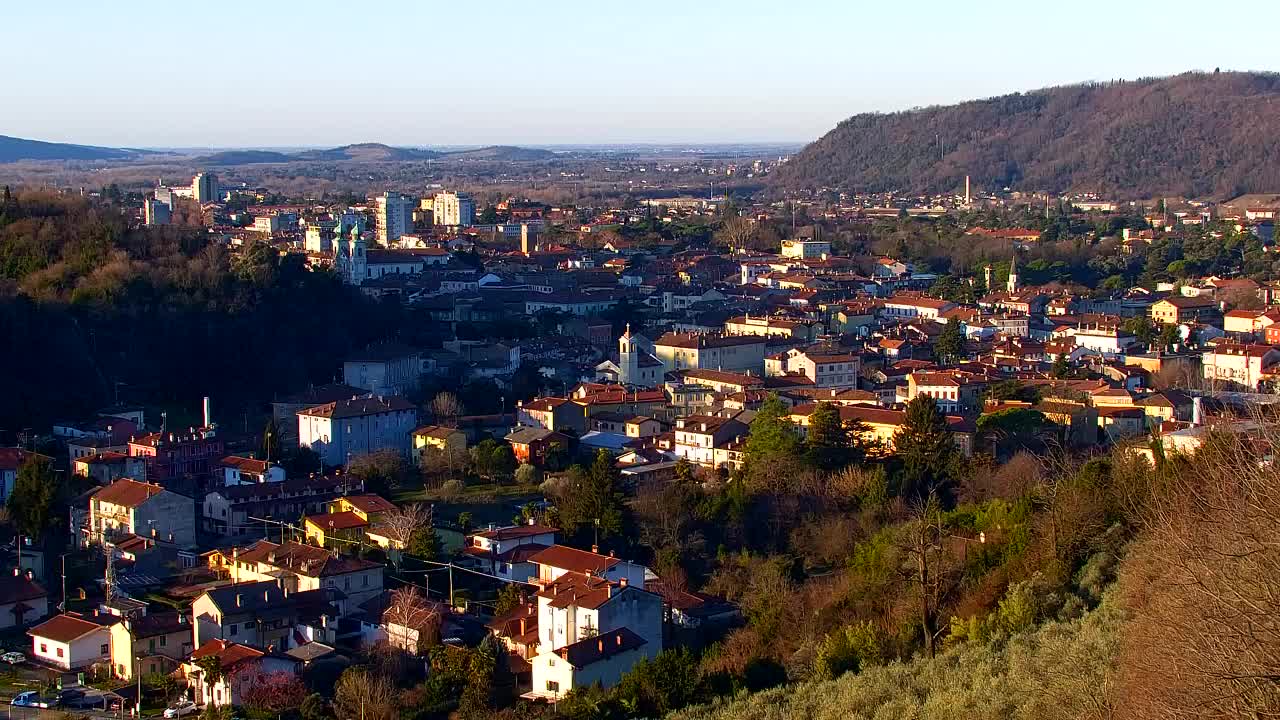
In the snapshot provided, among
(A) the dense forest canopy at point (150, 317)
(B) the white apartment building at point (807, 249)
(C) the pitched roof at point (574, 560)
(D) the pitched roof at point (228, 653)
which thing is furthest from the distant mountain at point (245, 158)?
(D) the pitched roof at point (228, 653)

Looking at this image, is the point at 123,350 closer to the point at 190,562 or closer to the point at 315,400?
the point at 315,400

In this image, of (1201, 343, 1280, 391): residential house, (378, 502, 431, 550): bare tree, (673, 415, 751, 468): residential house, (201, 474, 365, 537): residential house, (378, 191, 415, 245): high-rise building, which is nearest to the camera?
(378, 502, 431, 550): bare tree

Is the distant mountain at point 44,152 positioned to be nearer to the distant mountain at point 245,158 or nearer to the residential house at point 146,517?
the distant mountain at point 245,158

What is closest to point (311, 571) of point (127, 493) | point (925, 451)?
point (127, 493)

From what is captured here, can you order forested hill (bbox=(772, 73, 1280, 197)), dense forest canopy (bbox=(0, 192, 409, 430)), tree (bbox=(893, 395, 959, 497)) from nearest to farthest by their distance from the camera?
tree (bbox=(893, 395, 959, 497))
dense forest canopy (bbox=(0, 192, 409, 430))
forested hill (bbox=(772, 73, 1280, 197))

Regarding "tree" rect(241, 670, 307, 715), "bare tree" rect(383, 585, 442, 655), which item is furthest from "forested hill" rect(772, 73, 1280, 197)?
"tree" rect(241, 670, 307, 715)

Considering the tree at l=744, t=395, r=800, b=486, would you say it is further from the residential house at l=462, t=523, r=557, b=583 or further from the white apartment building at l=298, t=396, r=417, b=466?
the white apartment building at l=298, t=396, r=417, b=466
